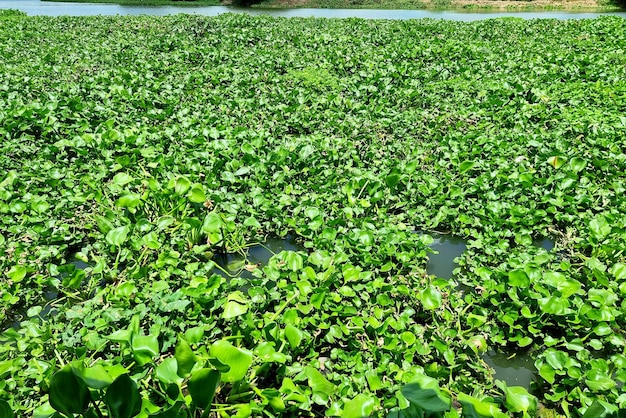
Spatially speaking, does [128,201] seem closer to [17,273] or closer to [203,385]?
[17,273]

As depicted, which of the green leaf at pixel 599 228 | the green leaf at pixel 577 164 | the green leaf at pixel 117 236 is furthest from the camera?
the green leaf at pixel 577 164

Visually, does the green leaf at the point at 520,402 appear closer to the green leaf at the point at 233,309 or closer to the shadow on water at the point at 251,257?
the green leaf at the point at 233,309

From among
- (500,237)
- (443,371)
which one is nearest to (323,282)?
(443,371)

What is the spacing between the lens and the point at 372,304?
7.22 feet

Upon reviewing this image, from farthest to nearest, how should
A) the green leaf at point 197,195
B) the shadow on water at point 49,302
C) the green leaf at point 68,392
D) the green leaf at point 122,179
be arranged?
1. the green leaf at point 122,179
2. the green leaf at point 197,195
3. the shadow on water at point 49,302
4. the green leaf at point 68,392

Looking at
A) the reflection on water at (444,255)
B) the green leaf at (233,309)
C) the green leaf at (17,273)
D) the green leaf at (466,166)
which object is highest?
the green leaf at (466,166)

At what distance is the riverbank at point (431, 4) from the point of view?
22.1 metres

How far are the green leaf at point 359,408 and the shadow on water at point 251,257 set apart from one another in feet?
4.04

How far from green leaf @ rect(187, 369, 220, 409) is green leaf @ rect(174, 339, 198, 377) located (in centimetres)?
18

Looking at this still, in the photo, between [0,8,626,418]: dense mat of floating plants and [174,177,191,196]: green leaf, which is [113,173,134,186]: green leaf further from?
[174,177,191,196]: green leaf

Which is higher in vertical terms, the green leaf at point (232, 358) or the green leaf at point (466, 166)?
the green leaf at point (466, 166)

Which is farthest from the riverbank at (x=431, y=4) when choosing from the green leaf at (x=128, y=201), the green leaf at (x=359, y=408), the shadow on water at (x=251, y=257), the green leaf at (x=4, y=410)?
the green leaf at (x=4, y=410)

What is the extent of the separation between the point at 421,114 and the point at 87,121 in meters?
3.43

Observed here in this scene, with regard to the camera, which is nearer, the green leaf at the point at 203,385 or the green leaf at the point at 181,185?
the green leaf at the point at 203,385
